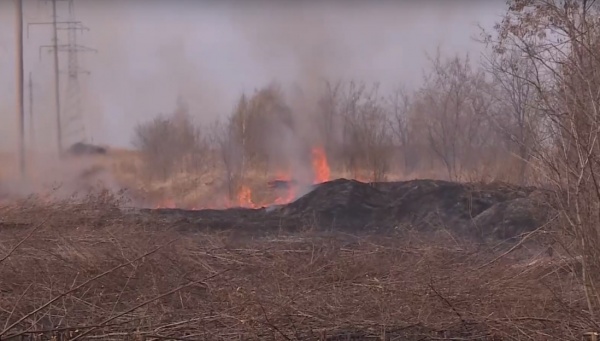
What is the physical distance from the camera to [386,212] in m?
18.2

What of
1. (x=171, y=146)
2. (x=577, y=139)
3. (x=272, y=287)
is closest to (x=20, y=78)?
(x=171, y=146)

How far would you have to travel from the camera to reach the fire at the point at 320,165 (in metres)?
21.3

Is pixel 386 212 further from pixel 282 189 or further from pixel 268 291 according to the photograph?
pixel 268 291

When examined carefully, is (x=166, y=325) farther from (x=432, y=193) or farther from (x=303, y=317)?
(x=432, y=193)

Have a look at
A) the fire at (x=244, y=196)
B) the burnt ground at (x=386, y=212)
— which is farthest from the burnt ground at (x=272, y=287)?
the fire at (x=244, y=196)

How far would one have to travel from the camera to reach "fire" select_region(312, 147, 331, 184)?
21344 millimetres

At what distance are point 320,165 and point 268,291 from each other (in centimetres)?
1404

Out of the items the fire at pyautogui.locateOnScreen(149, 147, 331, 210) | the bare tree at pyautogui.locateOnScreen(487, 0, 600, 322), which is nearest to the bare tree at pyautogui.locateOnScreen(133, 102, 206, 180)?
the fire at pyautogui.locateOnScreen(149, 147, 331, 210)

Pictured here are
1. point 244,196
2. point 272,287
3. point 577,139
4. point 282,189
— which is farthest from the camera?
point 244,196

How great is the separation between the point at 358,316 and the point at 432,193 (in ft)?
40.0

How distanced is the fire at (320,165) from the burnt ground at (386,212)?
167 centimetres

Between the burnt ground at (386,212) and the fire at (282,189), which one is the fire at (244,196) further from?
the burnt ground at (386,212)

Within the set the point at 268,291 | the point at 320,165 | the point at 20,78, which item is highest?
the point at 20,78

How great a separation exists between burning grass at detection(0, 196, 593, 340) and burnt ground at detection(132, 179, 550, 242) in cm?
458
